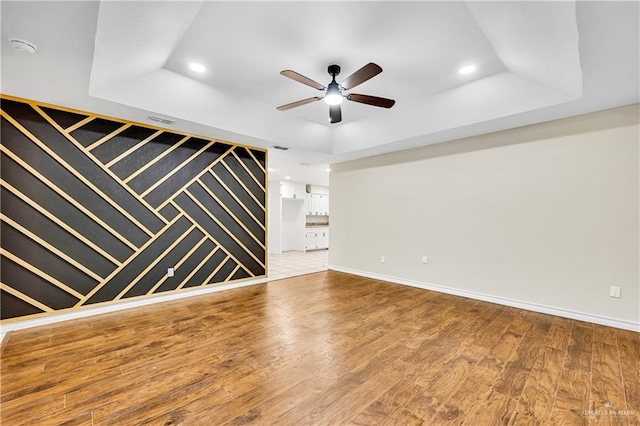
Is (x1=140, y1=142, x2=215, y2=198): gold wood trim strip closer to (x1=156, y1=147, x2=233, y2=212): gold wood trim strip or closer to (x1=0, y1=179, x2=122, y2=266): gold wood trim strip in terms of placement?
(x1=156, y1=147, x2=233, y2=212): gold wood trim strip

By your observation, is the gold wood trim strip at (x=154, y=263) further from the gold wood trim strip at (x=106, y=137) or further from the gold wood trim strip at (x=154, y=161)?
the gold wood trim strip at (x=106, y=137)

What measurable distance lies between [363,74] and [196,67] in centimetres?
206

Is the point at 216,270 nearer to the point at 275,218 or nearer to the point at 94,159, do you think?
the point at 94,159

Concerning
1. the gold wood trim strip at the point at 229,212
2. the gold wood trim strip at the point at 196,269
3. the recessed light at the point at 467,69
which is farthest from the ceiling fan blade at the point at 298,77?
the gold wood trim strip at the point at 196,269

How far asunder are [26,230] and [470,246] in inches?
231

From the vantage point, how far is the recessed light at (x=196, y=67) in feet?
10.7

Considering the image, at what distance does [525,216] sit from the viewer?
3.90 metres

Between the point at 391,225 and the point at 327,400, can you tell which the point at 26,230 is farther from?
the point at 391,225

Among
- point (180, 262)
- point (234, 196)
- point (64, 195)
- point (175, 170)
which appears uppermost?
point (175, 170)

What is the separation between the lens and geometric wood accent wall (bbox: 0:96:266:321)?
3.16 metres

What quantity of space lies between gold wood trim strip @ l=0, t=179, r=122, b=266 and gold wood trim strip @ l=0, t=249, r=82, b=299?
0.49 metres

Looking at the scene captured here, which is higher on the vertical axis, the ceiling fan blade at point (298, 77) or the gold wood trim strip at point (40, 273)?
the ceiling fan blade at point (298, 77)

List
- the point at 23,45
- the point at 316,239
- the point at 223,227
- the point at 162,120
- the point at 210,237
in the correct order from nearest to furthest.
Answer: the point at 23,45 < the point at 162,120 < the point at 210,237 < the point at 223,227 < the point at 316,239

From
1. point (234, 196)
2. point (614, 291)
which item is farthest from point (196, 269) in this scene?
point (614, 291)
